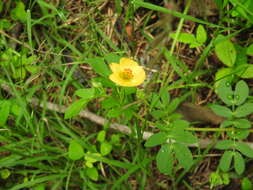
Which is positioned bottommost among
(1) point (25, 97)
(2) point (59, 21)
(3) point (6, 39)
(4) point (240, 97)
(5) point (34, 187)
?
(5) point (34, 187)

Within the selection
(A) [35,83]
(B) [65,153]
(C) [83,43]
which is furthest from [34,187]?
(C) [83,43]

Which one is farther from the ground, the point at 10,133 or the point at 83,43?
the point at 83,43

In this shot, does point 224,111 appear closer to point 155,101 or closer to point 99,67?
point 155,101

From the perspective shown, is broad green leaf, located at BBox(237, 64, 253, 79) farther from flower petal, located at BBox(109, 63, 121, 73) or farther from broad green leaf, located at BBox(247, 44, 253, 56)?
flower petal, located at BBox(109, 63, 121, 73)

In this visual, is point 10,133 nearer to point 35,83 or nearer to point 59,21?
point 35,83

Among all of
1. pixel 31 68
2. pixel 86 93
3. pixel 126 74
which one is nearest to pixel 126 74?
pixel 126 74

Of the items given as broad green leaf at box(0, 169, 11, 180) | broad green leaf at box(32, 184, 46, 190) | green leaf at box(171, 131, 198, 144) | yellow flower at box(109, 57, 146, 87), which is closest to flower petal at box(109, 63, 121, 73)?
yellow flower at box(109, 57, 146, 87)
